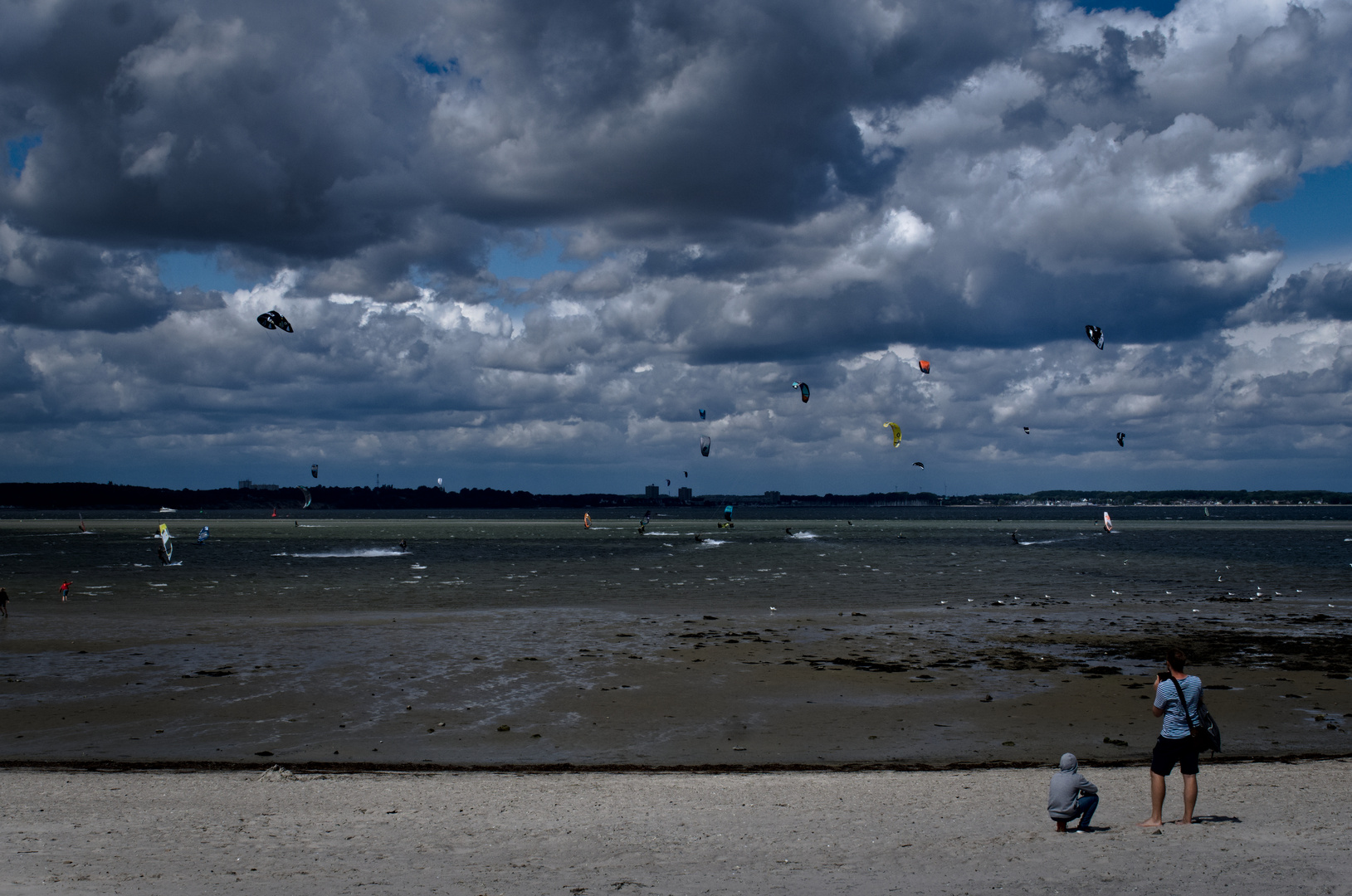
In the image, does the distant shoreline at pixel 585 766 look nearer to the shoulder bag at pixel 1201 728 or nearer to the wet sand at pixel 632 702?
the wet sand at pixel 632 702

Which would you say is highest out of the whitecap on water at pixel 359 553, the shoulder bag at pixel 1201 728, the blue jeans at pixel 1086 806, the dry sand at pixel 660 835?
the shoulder bag at pixel 1201 728

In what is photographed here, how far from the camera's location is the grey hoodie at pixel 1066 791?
9148 millimetres

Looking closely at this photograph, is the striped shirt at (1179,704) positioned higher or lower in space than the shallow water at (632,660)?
higher

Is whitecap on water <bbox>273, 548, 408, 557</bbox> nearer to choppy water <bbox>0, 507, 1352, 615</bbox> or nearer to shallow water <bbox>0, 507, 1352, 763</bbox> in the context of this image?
choppy water <bbox>0, 507, 1352, 615</bbox>

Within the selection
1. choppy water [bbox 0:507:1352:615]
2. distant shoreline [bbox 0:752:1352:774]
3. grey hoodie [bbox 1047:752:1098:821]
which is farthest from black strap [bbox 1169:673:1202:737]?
choppy water [bbox 0:507:1352:615]

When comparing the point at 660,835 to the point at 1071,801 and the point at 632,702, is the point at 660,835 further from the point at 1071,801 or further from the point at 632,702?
the point at 632,702

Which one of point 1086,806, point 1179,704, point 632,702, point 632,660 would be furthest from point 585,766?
point 632,660

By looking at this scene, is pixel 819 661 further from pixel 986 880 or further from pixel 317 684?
pixel 986 880

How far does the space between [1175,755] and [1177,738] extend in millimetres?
191

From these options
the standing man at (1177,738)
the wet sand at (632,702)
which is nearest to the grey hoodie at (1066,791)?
the standing man at (1177,738)

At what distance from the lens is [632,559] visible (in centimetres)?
6256

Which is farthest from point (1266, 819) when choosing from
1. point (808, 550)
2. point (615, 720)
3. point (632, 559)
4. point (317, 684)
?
point (808, 550)

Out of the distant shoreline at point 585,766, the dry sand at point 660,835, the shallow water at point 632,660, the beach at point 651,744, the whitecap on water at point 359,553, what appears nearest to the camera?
the dry sand at point 660,835

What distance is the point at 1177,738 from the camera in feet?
30.7
